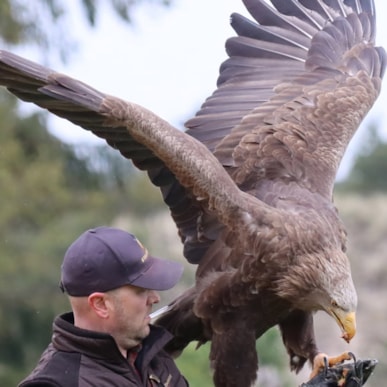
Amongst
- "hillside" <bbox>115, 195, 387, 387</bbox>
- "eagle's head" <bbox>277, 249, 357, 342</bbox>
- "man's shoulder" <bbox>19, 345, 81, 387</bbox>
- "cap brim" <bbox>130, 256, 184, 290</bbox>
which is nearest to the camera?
"man's shoulder" <bbox>19, 345, 81, 387</bbox>

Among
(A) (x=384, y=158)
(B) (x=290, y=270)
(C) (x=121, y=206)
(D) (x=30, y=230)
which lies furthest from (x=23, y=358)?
(A) (x=384, y=158)

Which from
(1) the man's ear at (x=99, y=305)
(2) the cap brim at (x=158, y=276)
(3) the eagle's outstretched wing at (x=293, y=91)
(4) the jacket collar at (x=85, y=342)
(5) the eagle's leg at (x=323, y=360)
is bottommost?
(5) the eagle's leg at (x=323, y=360)

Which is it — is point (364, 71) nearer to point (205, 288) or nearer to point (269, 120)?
point (269, 120)

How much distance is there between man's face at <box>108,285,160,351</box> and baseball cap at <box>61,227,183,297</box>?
0.12 feet

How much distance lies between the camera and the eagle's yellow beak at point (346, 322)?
6.09m

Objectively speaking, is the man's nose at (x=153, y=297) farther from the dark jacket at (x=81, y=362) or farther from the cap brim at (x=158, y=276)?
the dark jacket at (x=81, y=362)

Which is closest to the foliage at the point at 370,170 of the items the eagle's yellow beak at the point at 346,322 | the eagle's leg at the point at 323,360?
the eagle's leg at the point at 323,360

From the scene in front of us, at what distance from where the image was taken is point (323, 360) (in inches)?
250

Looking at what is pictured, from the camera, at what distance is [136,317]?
15.7 feet

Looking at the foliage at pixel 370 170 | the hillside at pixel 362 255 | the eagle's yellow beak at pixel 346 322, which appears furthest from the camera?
the foliage at pixel 370 170

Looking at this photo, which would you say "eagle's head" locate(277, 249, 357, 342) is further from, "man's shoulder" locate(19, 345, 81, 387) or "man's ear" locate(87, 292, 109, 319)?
"man's shoulder" locate(19, 345, 81, 387)

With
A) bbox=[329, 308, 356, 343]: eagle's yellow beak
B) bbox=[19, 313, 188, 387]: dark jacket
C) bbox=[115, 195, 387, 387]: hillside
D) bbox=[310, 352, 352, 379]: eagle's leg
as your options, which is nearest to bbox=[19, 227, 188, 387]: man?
bbox=[19, 313, 188, 387]: dark jacket

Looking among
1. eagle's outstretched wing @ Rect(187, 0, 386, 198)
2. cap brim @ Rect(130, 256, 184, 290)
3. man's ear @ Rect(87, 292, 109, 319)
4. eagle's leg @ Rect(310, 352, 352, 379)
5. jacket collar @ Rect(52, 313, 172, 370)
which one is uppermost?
eagle's outstretched wing @ Rect(187, 0, 386, 198)

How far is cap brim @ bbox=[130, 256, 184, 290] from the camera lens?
4.81m
